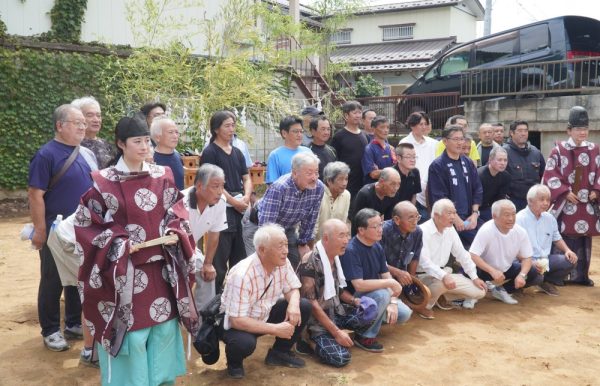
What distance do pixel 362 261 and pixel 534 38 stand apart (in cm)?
859

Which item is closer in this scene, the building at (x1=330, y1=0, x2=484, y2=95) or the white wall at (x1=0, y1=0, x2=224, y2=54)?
the white wall at (x1=0, y1=0, x2=224, y2=54)

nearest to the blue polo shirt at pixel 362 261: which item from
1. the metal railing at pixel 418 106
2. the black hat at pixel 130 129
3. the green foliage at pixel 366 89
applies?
the black hat at pixel 130 129

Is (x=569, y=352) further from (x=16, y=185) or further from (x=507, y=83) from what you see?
(x=16, y=185)

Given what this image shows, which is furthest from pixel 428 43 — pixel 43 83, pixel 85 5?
pixel 43 83

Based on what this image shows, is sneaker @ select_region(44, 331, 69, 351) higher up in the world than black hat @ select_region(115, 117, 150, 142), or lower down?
lower down

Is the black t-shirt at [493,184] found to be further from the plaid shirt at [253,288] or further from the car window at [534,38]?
the car window at [534,38]

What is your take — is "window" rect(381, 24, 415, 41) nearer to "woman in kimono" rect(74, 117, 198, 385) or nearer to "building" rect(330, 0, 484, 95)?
"building" rect(330, 0, 484, 95)

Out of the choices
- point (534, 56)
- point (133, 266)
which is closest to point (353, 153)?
point (133, 266)

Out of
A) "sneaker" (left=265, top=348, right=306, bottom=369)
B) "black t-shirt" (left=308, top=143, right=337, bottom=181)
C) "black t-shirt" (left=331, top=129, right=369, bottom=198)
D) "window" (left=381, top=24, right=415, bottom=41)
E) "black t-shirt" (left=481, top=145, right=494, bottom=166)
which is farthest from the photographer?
"window" (left=381, top=24, right=415, bottom=41)

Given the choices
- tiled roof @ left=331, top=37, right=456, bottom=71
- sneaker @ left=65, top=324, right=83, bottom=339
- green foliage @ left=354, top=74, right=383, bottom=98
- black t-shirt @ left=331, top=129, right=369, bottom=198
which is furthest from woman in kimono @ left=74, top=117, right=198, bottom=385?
tiled roof @ left=331, top=37, right=456, bottom=71

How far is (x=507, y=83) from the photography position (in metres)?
11.1

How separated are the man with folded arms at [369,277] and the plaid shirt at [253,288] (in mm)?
717

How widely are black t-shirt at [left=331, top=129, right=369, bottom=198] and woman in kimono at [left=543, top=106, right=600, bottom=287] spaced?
7.70 ft

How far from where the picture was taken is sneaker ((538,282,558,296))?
20.7 feet
